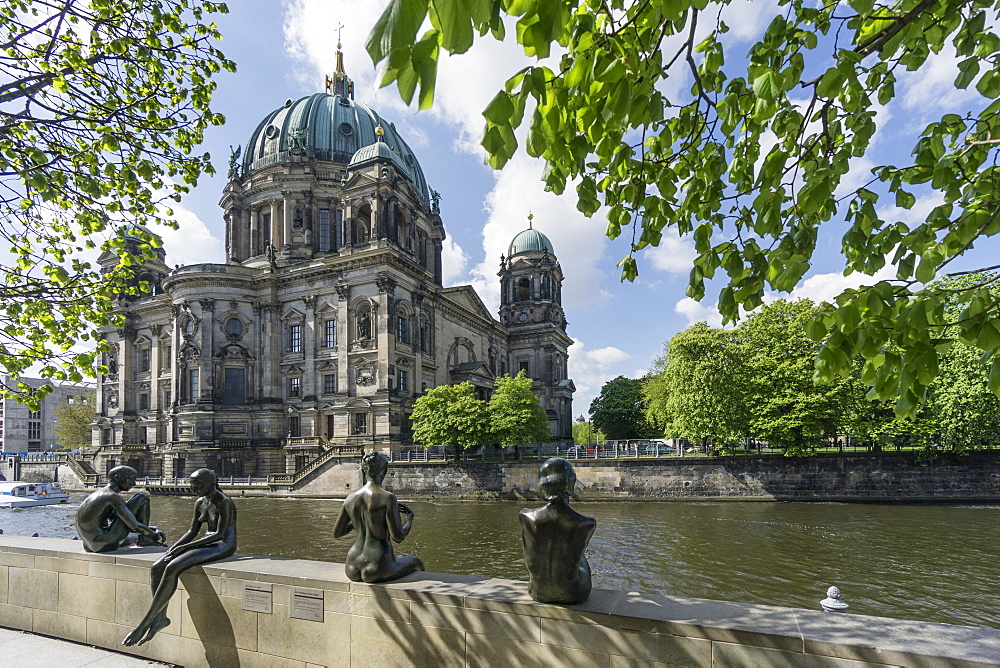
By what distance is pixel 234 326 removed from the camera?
165 ft

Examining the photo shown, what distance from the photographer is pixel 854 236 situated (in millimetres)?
4180

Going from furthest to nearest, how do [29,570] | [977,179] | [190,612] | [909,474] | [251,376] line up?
[251,376]
[909,474]
[29,570]
[190,612]
[977,179]

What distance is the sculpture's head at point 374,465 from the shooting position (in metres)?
5.37

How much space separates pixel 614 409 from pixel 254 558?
220 feet

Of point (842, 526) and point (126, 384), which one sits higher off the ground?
point (126, 384)

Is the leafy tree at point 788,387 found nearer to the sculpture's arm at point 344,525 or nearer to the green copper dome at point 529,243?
the sculpture's arm at point 344,525

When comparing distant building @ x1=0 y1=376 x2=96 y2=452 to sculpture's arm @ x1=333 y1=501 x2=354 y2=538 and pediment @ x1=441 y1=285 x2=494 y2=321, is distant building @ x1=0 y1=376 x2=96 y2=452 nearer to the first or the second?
pediment @ x1=441 y1=285 x2=494 y2=321

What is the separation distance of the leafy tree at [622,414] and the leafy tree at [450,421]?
33287mm

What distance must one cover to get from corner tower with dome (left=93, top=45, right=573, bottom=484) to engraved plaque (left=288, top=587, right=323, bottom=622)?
37.1 meters

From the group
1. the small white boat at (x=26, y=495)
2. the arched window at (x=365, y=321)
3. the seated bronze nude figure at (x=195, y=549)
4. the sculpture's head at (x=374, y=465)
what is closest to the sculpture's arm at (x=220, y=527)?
the seated bronze nude figure at (x=195, y=549)

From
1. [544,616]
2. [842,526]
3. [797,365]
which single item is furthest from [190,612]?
[797,365]

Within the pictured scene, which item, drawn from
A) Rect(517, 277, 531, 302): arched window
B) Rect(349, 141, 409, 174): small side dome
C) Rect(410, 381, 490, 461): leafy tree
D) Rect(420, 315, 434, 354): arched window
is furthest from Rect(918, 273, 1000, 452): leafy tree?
Rect(517, 277, 531, 302): arched window

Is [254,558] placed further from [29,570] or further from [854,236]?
[854,236]

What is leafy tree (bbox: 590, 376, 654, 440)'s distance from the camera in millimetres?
69625
